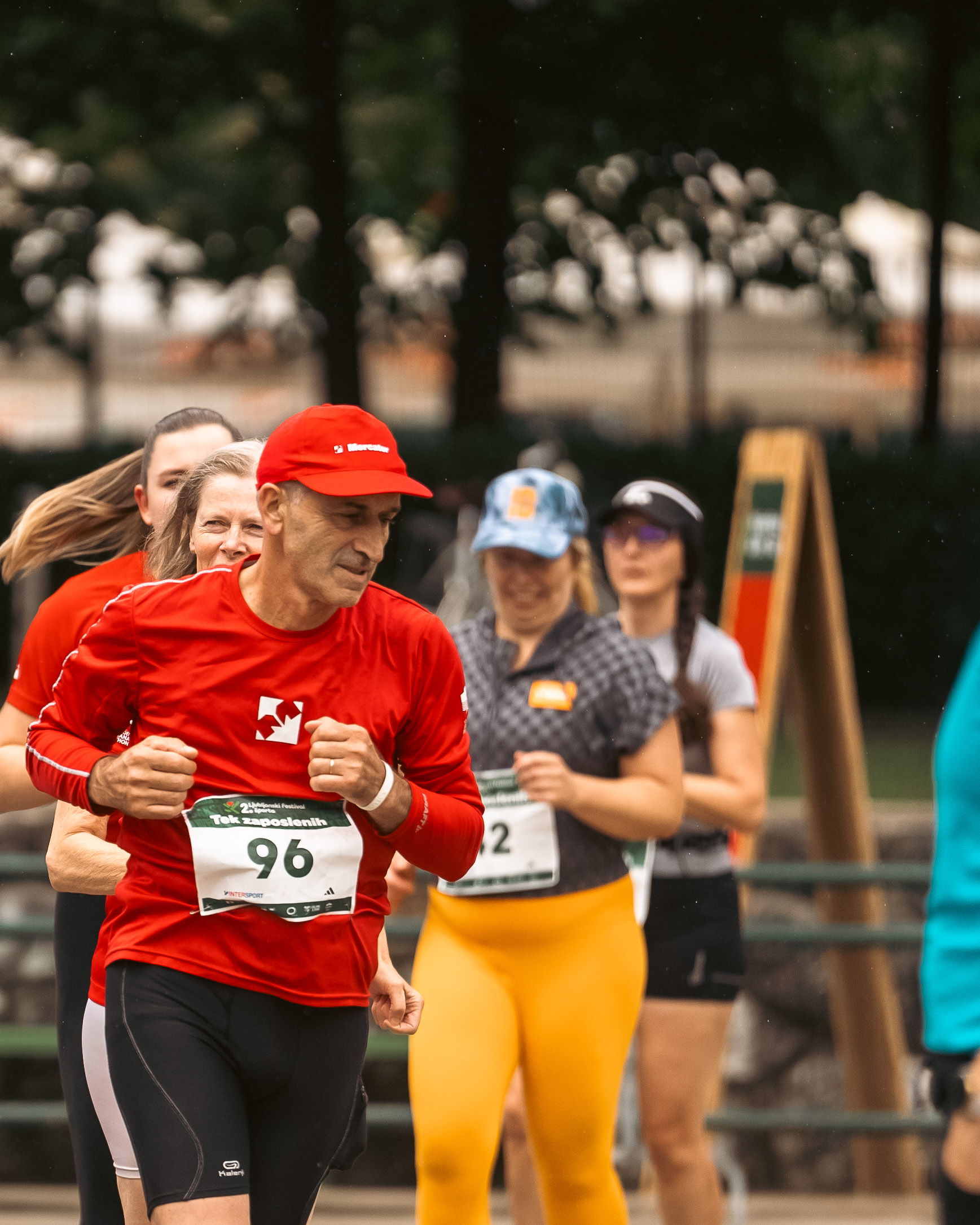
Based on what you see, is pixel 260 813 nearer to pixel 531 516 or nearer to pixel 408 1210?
pixel 531 516

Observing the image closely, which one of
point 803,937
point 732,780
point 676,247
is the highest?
point 676,247

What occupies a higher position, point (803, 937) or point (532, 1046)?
point (532, 1046)

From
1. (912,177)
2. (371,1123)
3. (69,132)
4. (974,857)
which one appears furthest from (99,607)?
(912,177)

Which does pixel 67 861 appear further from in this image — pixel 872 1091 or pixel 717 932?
pixel 872 1091

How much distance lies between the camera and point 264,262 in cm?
1411

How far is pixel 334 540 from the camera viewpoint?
3.14 metres

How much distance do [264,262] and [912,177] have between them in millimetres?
4955

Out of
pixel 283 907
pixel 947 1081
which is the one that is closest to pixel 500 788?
pixel 283 907

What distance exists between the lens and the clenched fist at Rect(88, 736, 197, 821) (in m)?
3.06

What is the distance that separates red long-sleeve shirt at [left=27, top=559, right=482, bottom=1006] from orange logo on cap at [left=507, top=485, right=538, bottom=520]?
1.40 m

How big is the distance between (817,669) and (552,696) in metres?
2.89

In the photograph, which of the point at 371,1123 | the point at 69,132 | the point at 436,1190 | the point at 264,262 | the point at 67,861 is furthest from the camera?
the point at 264,262

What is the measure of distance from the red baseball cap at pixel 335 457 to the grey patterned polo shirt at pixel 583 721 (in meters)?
1.47

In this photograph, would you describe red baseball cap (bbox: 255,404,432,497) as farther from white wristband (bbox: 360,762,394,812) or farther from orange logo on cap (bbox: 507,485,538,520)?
orange logo on cap (bbox: 507,485,538,520)
